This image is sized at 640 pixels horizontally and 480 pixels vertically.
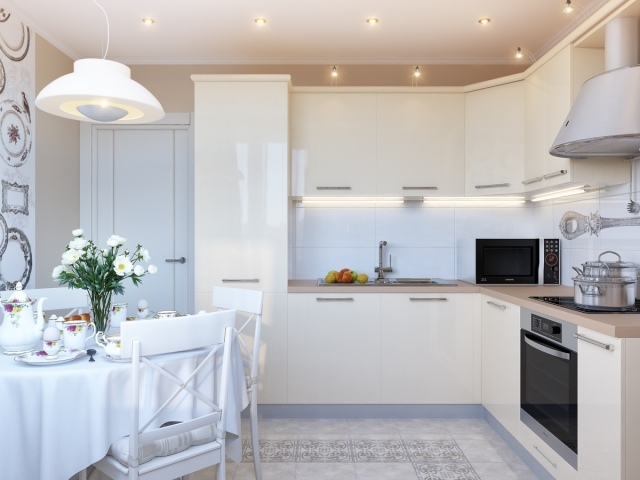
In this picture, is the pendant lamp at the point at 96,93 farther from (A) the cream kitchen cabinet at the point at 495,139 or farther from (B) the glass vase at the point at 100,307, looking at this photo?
(A) the cream kitchen cabinet at the point at 495,139

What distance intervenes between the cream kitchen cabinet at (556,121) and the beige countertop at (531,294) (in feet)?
2.12

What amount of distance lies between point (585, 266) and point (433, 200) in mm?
1652

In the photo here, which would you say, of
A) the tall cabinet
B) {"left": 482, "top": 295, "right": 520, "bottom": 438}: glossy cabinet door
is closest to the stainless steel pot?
{"left": 482, "top": 295, "right": 520, "bottom": 438}: glossy cabinet door

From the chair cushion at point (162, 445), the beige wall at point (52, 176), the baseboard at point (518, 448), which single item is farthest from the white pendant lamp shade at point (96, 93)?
the baseboard at point (518, 448)

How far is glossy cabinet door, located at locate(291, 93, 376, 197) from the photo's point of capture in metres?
3.66

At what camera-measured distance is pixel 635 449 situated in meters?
1.83

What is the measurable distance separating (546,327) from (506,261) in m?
1.10

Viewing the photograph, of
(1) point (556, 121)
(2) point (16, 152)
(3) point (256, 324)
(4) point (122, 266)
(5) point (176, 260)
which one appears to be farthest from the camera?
(5) point (176, 260)

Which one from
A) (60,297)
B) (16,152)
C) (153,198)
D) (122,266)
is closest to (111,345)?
(122,266)

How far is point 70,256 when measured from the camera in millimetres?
2049

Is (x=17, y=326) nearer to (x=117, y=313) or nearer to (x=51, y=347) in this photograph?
(x=51, y=347)

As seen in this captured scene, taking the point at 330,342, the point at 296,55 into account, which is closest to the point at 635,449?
the point at 330,342

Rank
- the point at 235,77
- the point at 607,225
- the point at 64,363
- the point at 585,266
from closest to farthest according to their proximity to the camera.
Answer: the point at 64,363 → the point at 585,266 → the point at 607,225 → the point at 235,77

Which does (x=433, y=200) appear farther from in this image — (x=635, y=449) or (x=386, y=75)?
(x=635, y=449)
